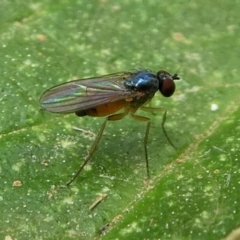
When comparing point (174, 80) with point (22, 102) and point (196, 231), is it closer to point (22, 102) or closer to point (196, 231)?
point (22, 102)

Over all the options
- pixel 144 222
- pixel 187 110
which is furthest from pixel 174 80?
pixel 144 222

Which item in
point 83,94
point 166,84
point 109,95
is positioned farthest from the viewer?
point 166,84

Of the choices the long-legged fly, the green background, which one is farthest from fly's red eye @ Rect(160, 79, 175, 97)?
the green background

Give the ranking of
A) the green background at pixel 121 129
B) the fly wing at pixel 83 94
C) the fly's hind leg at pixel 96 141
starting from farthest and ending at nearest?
the fly wing at pixel 83 94, the fly's hind leg at pixel 96 141, the green background at pixel 121 129

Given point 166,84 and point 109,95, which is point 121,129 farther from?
point 166,84

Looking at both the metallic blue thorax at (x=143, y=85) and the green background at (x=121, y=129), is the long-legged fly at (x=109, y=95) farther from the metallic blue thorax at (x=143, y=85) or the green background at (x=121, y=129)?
the green background at (x=121, y=129)

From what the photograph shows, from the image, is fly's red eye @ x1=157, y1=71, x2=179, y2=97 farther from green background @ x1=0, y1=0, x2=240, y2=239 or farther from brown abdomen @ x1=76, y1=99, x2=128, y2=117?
brown abdomen @ x1=76, y1=99, x2=128, y2=117

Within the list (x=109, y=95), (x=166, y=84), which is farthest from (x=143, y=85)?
(x=109, y=95)

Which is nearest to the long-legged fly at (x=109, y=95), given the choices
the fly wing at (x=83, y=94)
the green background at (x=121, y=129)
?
the fly wing at (x=83, y=94)
